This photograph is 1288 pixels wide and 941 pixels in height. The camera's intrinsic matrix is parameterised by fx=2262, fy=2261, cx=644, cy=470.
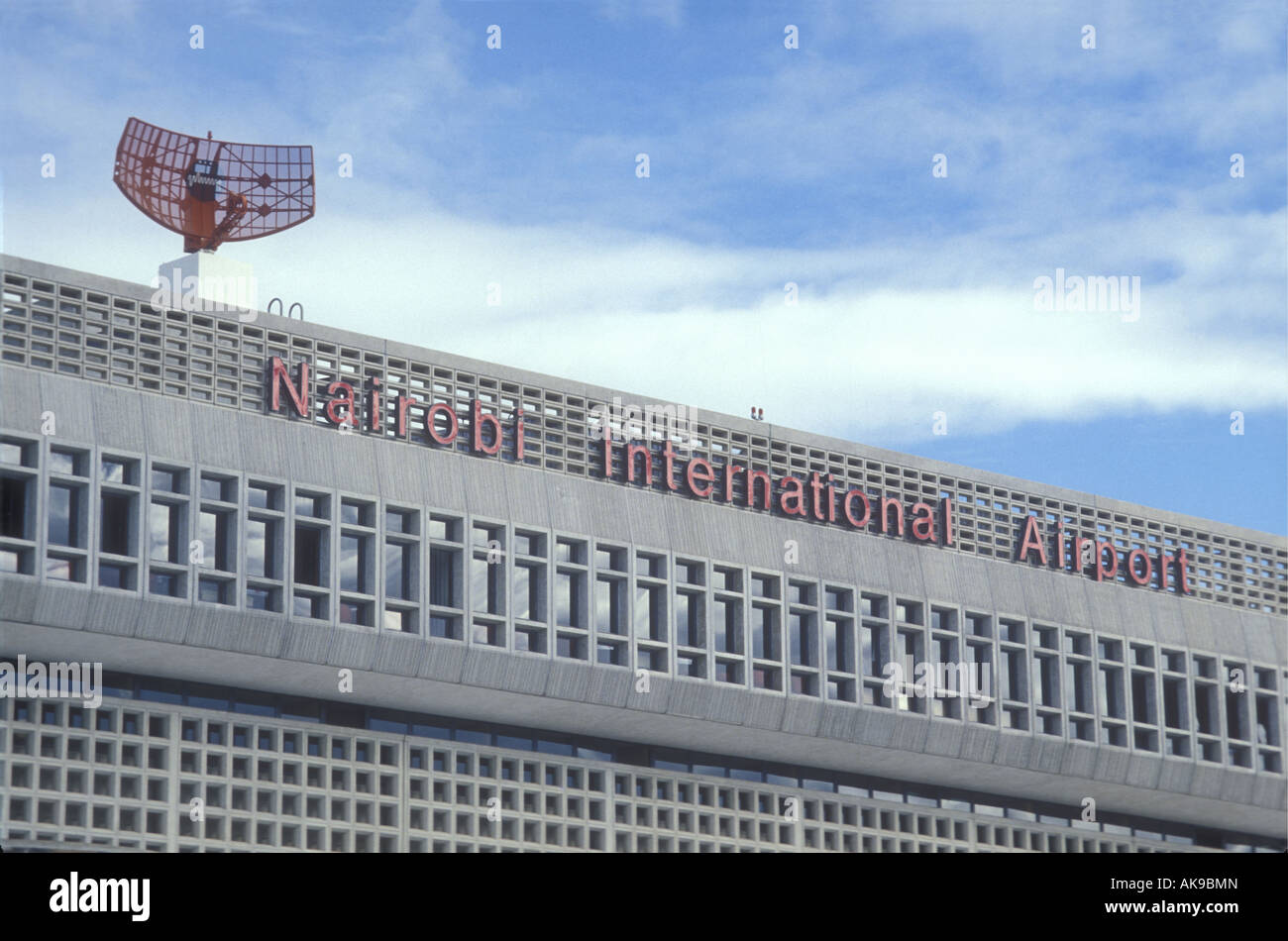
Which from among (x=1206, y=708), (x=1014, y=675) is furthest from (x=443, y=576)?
(x=1206, y=708)

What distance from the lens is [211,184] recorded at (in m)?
49.0

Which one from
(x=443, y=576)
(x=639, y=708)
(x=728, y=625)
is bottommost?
(x=639, y=708)

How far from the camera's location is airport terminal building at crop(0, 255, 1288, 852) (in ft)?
128

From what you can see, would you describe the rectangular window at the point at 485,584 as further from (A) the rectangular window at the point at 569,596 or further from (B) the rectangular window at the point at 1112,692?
(B) the rectangular window at the point at 1112,692

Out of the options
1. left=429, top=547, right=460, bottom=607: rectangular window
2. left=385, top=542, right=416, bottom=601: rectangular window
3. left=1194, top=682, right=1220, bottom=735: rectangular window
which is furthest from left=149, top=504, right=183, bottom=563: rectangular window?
left=1194, top=682, right=1220, bottom=735: rectangular window

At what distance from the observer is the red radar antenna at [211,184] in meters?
47.2

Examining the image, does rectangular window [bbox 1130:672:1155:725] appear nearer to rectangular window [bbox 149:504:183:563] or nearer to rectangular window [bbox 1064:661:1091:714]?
rectangular window [bbox 1064:661:1091:714]

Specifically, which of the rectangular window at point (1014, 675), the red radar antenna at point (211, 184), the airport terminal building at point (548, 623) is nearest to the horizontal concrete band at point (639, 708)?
the airport terminal building at point (548, 623)

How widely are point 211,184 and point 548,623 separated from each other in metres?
12.9

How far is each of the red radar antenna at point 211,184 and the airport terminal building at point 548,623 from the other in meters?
7.81

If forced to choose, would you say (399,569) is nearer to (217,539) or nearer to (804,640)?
(217,539)

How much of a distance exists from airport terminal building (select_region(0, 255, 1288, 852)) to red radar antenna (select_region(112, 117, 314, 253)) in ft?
25.6
